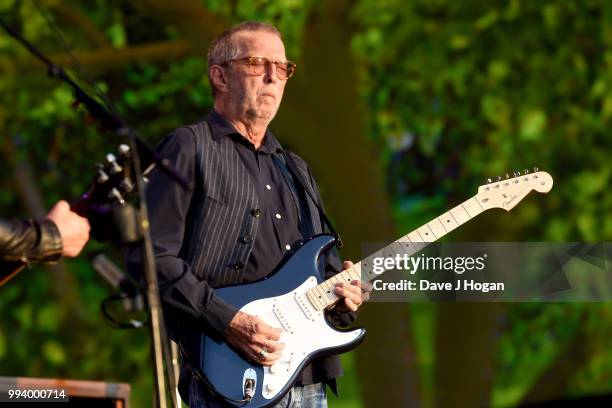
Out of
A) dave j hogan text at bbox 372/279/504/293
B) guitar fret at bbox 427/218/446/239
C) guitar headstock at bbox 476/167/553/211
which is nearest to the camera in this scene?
guitar fret at bbox 427/218/446/239

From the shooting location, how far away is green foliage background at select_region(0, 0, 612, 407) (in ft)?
37.1

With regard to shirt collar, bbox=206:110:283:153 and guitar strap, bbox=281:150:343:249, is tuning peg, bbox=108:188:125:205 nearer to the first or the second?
shirt collar, bbox=206:110:283:153

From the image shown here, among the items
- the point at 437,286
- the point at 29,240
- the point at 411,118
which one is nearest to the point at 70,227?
the point at 29,240

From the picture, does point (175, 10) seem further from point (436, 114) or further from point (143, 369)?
point (143, 369)

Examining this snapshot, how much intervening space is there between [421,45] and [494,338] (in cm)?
290

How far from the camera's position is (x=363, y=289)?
16.9 ft

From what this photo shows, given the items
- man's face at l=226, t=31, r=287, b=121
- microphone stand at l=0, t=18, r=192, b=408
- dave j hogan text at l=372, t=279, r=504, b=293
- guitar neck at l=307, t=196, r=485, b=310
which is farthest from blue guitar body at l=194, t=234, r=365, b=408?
dave j hogan text at l=372, t=279, r=504, b=293

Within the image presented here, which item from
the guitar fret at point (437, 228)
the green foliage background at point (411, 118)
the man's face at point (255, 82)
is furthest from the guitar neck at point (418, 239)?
the green foliage background at point (411, 118)

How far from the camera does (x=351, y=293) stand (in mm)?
5074

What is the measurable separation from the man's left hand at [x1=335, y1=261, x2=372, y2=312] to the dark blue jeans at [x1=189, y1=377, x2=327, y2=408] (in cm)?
30

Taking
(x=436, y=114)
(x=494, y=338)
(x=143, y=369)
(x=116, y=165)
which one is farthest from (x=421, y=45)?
(x=116, y=165)

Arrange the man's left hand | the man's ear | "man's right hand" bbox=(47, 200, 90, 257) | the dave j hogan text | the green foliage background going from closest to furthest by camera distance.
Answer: "man's right hand" bbox=(47, 200, 90, 257), the man's left hand, the man's ear, the dave j hogan text, the green foliage background

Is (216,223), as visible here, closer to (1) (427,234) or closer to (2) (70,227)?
(2) (70,227)

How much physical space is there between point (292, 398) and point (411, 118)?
25.9 feet
